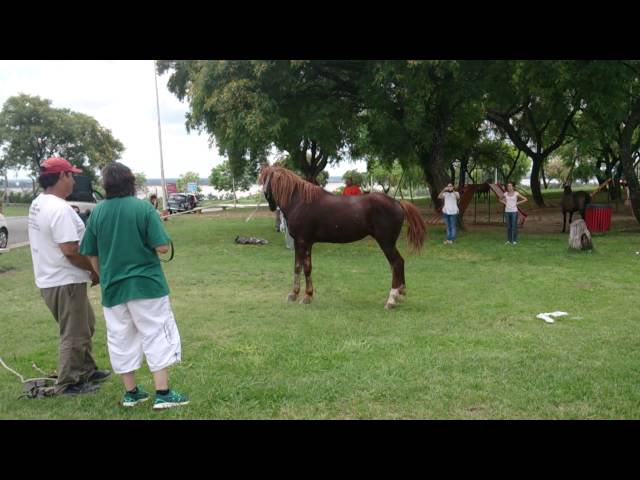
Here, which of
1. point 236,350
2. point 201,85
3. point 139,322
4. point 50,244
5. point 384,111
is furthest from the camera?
point 384,111

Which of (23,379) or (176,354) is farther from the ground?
(176,354)

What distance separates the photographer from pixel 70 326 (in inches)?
167

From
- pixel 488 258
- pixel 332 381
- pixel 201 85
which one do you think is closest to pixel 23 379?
pixel 332 381

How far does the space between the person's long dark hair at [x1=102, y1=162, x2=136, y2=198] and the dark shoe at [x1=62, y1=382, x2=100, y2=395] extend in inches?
66.1

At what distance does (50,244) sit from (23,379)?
1408 millimetres

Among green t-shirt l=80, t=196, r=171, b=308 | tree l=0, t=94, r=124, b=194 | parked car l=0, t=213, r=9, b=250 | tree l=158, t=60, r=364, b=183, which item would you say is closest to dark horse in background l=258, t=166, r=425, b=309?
green t-shirt l=80, t=196, r=171, b=308

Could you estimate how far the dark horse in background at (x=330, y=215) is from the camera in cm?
784

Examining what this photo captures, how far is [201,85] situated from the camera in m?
15.2

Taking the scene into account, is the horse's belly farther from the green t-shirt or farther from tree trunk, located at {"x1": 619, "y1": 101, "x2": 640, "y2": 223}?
tree trunk, located at {"x1": 619, "y1": 101, "x2": 640, "y2": 223}

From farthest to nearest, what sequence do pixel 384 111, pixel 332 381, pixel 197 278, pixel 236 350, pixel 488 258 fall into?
pixel 384 111
pixel 488 258
pixel 197 278
pixel 236 350
pixel 332 381

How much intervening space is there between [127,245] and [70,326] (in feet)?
3.37

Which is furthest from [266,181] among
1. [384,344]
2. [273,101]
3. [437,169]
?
[437,169]

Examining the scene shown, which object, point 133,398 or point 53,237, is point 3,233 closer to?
point 53,237

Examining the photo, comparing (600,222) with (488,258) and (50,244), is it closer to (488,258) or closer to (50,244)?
(488,258)
